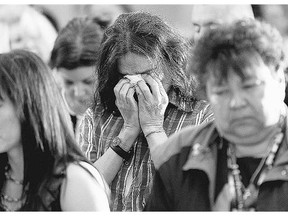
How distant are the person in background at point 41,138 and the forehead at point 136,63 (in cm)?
67

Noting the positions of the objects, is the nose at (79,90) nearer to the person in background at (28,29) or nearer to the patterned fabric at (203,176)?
the person in background at (28,29)

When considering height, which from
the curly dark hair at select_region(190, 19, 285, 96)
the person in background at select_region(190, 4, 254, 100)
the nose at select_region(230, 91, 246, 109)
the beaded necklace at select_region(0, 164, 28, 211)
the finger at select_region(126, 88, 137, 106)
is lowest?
the beaded necklace at select_region(0, 164, 28, 211)

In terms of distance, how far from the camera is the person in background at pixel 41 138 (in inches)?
112

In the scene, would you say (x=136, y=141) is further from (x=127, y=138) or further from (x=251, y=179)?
(x=251, y=179)

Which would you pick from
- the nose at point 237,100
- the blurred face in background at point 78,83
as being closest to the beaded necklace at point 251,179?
the nose at point 237,100

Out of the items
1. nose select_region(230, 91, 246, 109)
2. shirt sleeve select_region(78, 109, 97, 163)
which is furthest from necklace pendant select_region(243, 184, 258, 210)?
shirt sleeve select_region(78, 109, 97, 163)

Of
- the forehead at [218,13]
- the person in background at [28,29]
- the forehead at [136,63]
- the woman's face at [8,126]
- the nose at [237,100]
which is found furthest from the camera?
the person in background at [28,29]

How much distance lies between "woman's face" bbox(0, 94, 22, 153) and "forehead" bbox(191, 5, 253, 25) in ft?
6.40

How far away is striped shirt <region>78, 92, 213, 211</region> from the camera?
3.45 meters

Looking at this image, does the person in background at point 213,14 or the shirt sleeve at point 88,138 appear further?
the person in background at point 213,14

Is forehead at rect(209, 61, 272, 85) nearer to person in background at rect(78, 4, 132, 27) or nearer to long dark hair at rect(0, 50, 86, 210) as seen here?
long dark hair at rect(0, 50, 86, 210)

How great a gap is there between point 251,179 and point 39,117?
756 millimetres

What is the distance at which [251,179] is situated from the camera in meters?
2.67

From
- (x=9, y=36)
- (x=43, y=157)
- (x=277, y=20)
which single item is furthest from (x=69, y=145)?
(x=9, y=36)
